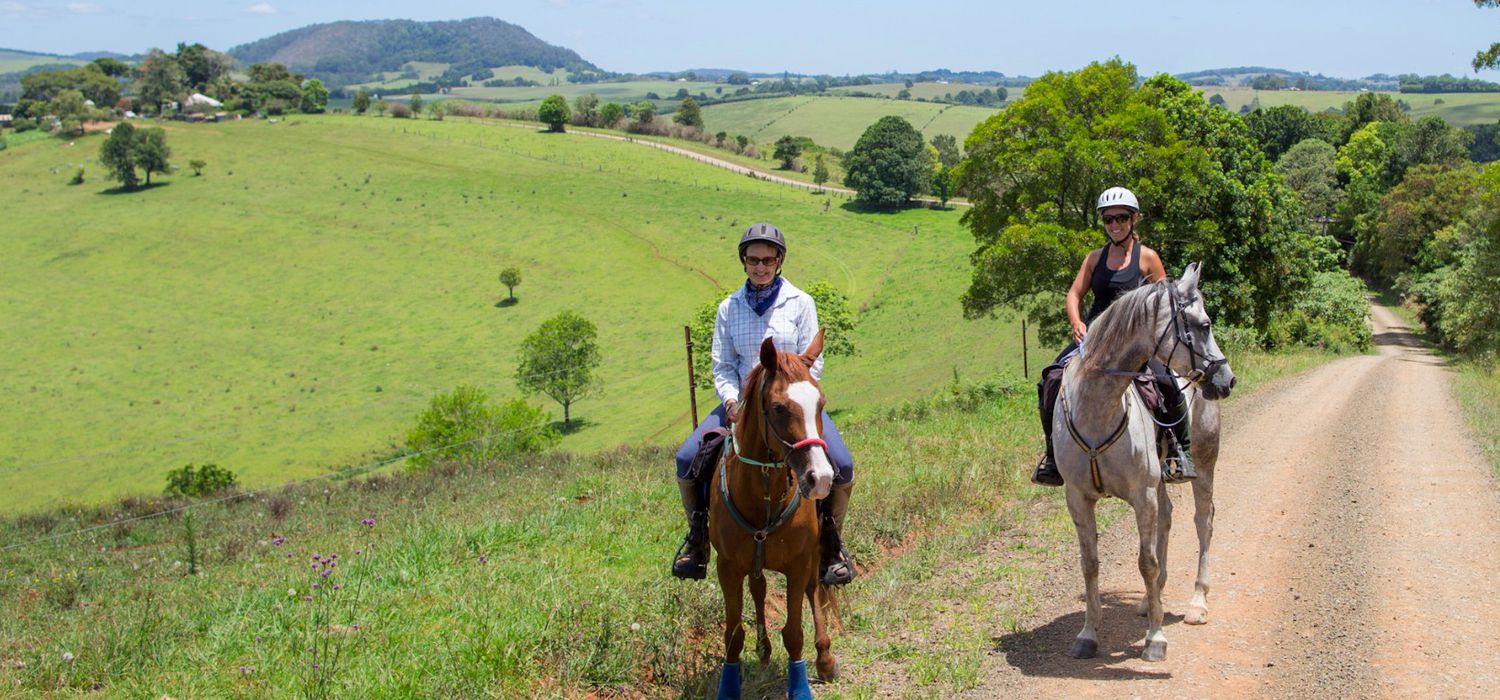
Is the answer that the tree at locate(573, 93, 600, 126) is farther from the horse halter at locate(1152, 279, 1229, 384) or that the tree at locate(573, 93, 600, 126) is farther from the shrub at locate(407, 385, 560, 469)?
the horse halter at locate(1152, 279, 1229, 384)

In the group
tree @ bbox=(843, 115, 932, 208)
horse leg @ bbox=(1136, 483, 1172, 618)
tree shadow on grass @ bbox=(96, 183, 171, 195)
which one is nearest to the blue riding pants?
horse leg @ bbox=(1136, 483, 1172, 618)

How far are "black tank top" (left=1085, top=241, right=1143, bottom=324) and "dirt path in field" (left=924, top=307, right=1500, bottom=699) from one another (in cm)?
256

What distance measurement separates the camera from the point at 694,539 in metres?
6.95

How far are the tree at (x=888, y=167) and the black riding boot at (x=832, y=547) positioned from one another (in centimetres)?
8241

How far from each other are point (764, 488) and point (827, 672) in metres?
1.70

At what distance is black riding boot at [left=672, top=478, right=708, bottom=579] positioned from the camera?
273 inches

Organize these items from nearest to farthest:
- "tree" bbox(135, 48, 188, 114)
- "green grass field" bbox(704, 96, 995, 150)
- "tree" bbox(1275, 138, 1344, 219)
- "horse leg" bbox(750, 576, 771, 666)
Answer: "horse leg" bbox(750, 576, 771, 666)
"tree" bbox(1275, 138, 1344, 219)
"tree" bbox(135, 48, 188, 114)
"green grass field" bbox(704, 96, 995, 150)

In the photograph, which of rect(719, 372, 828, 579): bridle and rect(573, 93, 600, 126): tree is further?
rect(573, 93, 600, 126): tree

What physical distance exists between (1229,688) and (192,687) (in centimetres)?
659

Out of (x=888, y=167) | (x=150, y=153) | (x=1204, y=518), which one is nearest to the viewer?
(x=1204, y=518)

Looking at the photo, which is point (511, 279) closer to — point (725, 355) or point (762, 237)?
point (725, 355)

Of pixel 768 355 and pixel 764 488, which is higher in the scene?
pixel 768 355

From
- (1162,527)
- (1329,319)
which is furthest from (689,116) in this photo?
(1162,527)

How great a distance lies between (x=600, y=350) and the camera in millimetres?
57875
